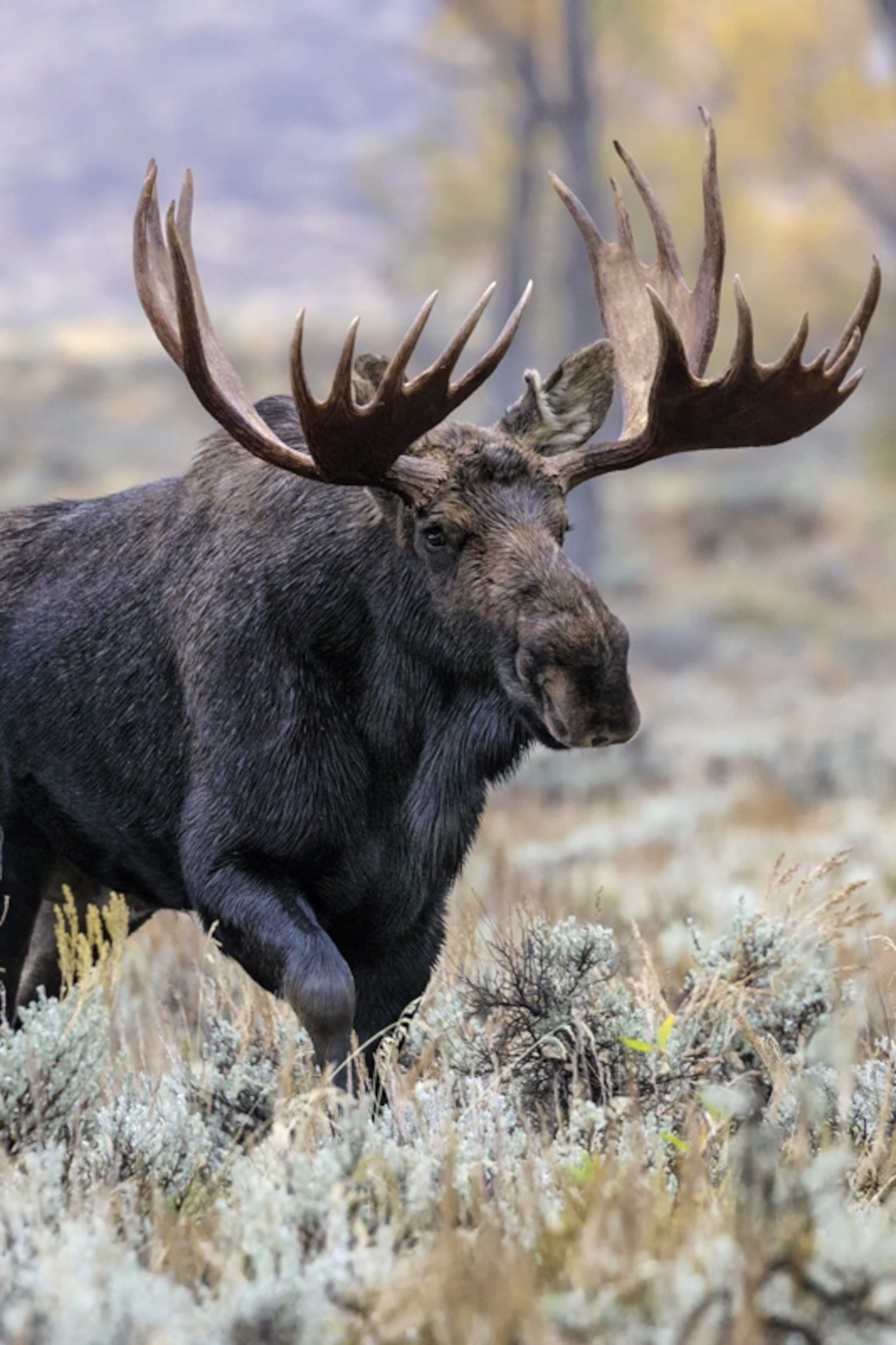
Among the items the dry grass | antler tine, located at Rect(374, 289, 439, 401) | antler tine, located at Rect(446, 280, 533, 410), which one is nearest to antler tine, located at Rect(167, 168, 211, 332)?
antler tine, located at Rect(374, 289, 439, 401)

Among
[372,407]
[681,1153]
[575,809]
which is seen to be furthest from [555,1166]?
[575,809]

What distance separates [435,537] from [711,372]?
70.0ft

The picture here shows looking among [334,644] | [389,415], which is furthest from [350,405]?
[334,644]

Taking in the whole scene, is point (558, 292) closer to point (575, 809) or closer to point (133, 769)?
point (575, 809)

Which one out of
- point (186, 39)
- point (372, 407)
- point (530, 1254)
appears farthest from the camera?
point (186, 39)

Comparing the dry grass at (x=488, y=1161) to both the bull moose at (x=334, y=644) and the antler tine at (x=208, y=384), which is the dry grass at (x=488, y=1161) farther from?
the antler tine at (x=208, y=384)

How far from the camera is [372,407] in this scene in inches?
146

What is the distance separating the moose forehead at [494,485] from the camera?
3.85 m

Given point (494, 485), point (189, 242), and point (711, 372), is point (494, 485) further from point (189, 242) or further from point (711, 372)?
point (711, 372)

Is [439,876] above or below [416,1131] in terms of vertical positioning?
above

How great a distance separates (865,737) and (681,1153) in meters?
9.08

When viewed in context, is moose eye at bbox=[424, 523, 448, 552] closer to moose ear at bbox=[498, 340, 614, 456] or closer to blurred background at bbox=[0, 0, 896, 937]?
moose ear at bbox=[498, 340, 614, 456]

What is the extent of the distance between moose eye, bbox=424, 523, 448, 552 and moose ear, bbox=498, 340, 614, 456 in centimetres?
35

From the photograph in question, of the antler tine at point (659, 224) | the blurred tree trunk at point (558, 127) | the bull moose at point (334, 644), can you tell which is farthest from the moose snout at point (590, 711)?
the blurred tree trunk at point (558, 127)
